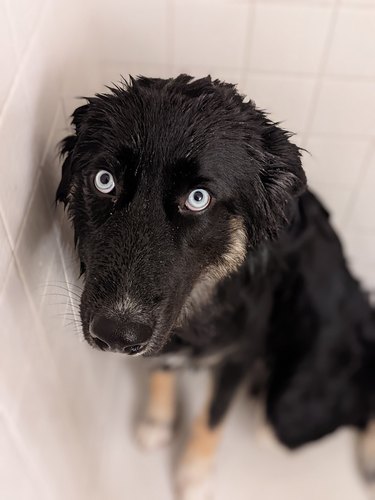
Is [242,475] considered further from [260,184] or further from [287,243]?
[260,184]

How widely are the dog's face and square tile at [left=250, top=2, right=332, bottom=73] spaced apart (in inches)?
15.1

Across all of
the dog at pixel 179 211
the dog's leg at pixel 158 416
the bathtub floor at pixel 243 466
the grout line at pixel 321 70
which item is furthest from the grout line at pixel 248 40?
the bathtub floor at pixel 243 466

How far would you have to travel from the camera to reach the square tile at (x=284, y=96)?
1.27 m

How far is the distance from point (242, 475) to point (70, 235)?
3.28ft

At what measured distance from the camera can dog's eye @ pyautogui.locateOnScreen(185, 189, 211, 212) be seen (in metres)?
0.84

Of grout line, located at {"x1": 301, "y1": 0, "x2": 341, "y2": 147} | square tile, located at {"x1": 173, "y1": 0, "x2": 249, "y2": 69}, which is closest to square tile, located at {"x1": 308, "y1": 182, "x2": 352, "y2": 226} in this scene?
grout line, located at {"x1": 301, "y1": 0, "x2": 341, "y2": 147}

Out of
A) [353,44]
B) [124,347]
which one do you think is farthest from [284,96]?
[124,347]

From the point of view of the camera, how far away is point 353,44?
3.88 ft

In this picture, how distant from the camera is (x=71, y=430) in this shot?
125cm

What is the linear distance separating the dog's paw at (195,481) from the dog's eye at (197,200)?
96 cm

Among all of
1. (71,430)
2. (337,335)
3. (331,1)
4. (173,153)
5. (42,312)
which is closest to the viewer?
(173,153)

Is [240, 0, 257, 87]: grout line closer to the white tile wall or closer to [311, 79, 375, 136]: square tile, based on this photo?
the white tile wall

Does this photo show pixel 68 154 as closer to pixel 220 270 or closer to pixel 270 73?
pixel 220 270

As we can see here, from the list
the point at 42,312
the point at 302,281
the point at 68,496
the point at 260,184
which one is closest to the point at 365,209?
the point at 302,281
